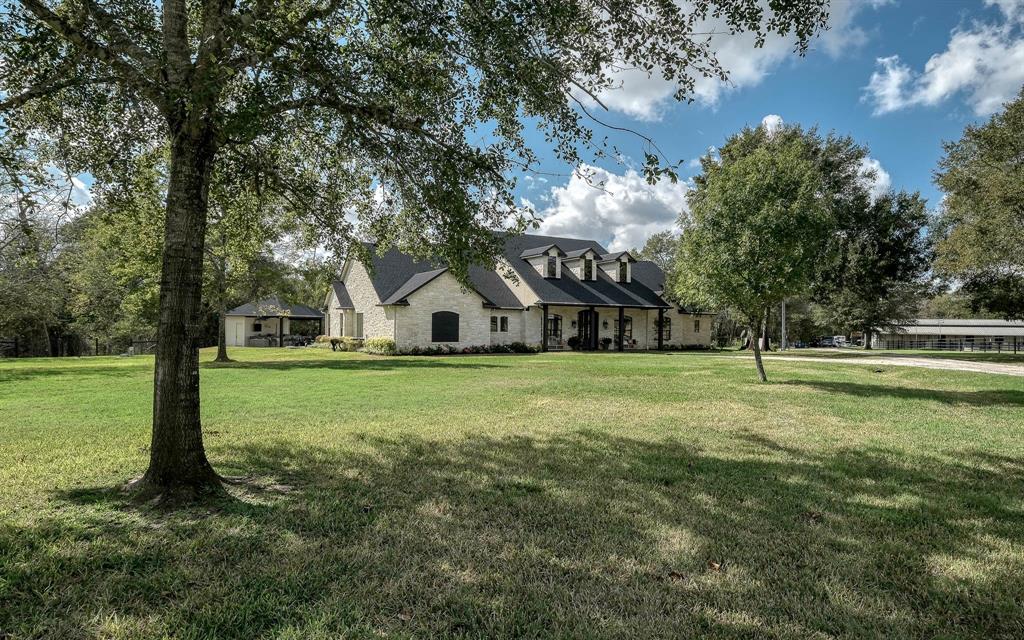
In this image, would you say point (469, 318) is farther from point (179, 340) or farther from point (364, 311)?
point (179, 340)

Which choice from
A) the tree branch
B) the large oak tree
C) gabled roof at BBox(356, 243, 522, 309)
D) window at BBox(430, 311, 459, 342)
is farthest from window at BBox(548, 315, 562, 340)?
the tree branch

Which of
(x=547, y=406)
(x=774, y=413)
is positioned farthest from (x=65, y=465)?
(x=774, y=413)

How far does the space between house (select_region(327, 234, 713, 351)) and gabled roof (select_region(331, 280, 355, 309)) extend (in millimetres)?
65

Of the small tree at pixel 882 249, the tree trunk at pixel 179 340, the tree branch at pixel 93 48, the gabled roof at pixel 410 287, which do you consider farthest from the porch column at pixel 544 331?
the tree branch at pixel 93 48

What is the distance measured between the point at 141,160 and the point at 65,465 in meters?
4.18

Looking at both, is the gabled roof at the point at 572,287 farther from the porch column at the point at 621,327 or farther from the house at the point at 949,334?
the house at the point at 949,334

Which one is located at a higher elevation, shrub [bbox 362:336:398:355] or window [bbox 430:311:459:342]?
window [bbox 430:311:459:342]

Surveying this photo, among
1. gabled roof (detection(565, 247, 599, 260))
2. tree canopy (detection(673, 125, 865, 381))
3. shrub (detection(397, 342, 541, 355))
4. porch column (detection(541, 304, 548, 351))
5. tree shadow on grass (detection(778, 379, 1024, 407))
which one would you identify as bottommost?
tree shadow on grass (detection(778, 379, 1024, 407))

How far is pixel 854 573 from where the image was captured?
11.3 ft

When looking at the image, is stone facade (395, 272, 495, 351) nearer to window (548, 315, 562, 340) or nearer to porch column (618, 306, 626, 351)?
window (548, 315, 562, 340)

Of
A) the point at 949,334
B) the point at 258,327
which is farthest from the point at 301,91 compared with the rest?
the point at 949,334

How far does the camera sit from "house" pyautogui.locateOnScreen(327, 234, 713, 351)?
29703mm

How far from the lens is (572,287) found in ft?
115

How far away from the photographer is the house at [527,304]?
29.7 m
